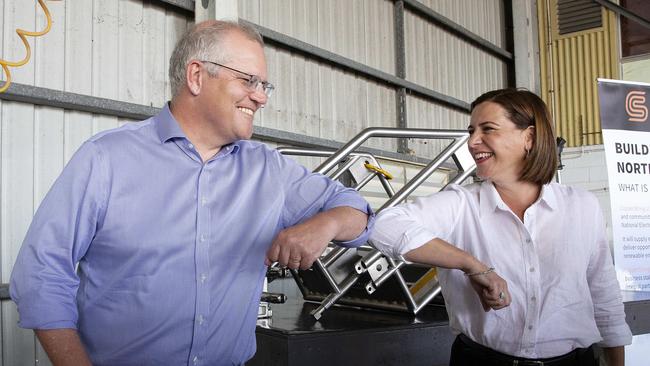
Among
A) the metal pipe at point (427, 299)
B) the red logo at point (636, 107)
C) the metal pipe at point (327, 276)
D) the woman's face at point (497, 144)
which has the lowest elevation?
the metal pipe at point (427, 299)

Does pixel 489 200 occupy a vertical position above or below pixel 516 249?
above

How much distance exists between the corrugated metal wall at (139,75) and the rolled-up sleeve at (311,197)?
2.76m

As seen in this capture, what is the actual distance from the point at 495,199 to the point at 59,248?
41.7 inches

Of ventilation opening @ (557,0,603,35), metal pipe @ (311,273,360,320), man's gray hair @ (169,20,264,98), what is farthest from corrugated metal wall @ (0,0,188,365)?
ventilation opening @ (557,0,603,35)

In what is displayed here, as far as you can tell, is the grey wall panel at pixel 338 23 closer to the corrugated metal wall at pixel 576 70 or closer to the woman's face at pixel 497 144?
the corrugated metal wall at pixel 576 70

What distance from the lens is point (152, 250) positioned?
4.43 ft

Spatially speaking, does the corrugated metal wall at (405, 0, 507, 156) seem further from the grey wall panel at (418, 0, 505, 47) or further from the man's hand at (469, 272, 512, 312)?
the man's hand at (469, 272, 512, 312)

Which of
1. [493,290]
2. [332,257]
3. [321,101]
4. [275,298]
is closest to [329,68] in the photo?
[321,101]

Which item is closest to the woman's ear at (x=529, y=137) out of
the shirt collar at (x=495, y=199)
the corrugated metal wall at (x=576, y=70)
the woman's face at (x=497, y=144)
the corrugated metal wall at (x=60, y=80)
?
the woman's face at (x=497, y=144)

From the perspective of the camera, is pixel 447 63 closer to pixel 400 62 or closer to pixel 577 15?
pixel 400 62

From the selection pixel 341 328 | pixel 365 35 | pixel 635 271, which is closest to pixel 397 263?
pixel 341 328

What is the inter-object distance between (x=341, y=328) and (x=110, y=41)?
2749mm

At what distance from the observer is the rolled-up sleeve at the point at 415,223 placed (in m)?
1.63

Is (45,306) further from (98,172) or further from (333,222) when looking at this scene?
(333,222)
